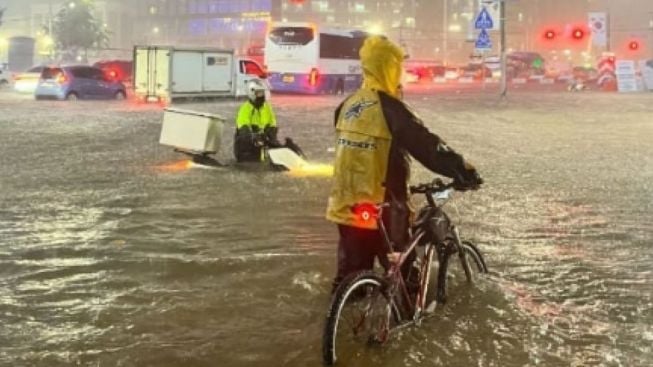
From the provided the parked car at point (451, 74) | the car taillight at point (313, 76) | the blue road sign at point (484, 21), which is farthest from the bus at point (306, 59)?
the parked car at point (451, 74)

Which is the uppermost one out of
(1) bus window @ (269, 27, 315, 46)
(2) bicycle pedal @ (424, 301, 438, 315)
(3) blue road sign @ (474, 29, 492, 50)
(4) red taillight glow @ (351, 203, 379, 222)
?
(1) bus window @ (269, 27, 315, 46)

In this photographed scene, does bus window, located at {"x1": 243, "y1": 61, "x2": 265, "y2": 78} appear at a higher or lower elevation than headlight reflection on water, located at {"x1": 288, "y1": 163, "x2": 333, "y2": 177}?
higher

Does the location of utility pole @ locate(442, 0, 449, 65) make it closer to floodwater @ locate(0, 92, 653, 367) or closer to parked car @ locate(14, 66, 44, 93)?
parked car @ locate(14, 66, 44, 93)

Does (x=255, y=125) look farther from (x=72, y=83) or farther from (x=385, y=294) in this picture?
(x=72, y=83)

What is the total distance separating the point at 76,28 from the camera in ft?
229

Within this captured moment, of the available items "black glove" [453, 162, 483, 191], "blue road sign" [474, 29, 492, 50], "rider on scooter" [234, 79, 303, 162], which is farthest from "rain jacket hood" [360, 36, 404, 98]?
"blue road sign" [474, 29, 492, 50]

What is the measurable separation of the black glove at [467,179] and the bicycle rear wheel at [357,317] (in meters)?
0.77

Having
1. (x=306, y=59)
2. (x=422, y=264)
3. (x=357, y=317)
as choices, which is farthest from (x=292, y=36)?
(x=357, y=317)

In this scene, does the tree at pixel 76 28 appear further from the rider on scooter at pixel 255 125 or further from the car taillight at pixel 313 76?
the rider on scooter at pixel 255 125

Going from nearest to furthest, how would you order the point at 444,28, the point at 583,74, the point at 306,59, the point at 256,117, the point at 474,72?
1. the point at 256,117
2. the point at 306,59
3. the point at 583,74
4. the point at 474,72
5. the point at 444,28

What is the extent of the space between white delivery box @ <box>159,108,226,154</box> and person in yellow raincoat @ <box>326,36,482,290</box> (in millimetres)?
8016

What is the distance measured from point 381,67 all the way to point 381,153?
0.55 metres

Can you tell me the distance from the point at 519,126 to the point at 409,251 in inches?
675

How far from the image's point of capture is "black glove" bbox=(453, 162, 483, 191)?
5199 millimetres
